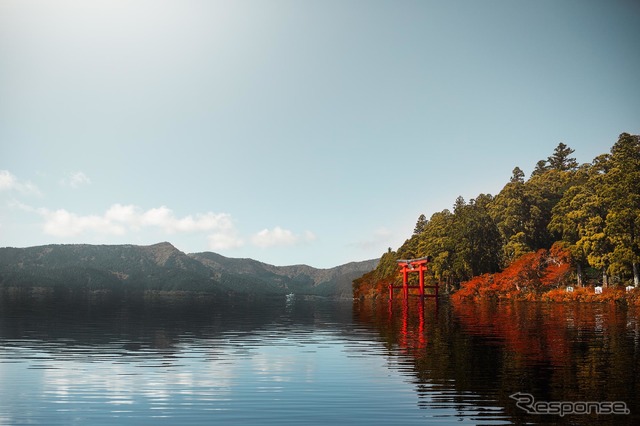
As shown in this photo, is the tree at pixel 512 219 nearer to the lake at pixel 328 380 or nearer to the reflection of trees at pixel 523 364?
the reflection of trees at pixel 523 364

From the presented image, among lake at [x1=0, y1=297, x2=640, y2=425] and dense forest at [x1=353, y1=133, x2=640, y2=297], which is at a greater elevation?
dense forest at [x1=353, y1=133, x2=640, y2=297]

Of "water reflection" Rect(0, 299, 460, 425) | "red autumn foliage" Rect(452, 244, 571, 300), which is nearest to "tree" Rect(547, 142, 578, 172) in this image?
"red autumn foliage" Rect(452, 244, 571, 300)

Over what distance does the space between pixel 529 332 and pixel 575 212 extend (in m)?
48.3

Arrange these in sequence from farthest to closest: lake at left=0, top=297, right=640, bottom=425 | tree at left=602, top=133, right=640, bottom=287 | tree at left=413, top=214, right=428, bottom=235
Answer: tree at left=413, top=214, right=428, bottom=235 → tree at left=602, top=133, right=640, bottom=287 → lake at left=0, top=297, right=640, bottom=425

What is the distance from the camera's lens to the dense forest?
61.8 m

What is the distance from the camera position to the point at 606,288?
208 ft

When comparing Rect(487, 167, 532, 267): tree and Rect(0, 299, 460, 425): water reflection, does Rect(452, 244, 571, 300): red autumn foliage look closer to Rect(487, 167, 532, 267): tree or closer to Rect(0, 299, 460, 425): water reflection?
Rect(487, 167, 532, 267): tree

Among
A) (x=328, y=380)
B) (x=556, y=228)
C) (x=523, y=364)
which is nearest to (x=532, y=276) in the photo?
(x=556, y=228)

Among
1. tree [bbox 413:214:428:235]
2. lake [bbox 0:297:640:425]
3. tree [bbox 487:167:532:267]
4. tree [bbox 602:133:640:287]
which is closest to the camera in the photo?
lake [bbox 0:297:640:425]

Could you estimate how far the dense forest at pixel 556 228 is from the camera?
2431 inches

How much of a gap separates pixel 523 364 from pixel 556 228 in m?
65.2

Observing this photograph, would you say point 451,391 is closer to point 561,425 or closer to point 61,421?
point 561,425

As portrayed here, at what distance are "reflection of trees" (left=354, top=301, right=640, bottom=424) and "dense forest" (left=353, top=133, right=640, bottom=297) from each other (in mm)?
35412

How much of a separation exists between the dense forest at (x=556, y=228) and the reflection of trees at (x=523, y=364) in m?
35.4
